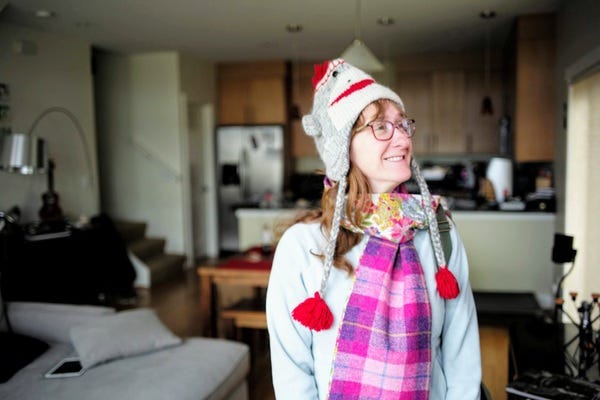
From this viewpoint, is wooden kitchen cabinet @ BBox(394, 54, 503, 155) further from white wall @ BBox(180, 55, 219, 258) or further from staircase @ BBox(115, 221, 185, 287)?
staircase @ BBox(115, 221, 185, 287)

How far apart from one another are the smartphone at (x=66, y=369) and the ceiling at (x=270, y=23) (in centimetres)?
279

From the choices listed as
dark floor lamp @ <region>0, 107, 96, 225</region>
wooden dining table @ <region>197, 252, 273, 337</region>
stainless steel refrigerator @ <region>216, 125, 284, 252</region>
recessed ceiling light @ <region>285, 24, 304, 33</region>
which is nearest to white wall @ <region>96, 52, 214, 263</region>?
stainless steel refrigerator @ <region>216, 125, 284, 252</region>

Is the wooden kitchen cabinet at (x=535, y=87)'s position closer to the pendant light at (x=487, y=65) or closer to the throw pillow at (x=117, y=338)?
the pendant light at (x=487, y=65)

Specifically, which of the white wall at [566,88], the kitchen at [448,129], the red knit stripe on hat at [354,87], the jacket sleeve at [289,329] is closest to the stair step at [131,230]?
the kitchen at [448,129]

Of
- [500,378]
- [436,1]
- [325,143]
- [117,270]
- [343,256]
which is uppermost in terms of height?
[436,1]

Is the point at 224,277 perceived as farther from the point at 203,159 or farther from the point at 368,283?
the point at 203,159

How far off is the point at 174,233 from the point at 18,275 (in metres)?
2.66

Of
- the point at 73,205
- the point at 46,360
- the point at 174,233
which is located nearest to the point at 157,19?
the point at 73,205

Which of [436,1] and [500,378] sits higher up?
[436,1]

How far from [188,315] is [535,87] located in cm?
361

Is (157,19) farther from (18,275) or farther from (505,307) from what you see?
(505,307)

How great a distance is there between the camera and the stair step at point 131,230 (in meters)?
6.05

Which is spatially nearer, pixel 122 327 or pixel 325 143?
pixel 325 143

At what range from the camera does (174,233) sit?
22.0 feet
